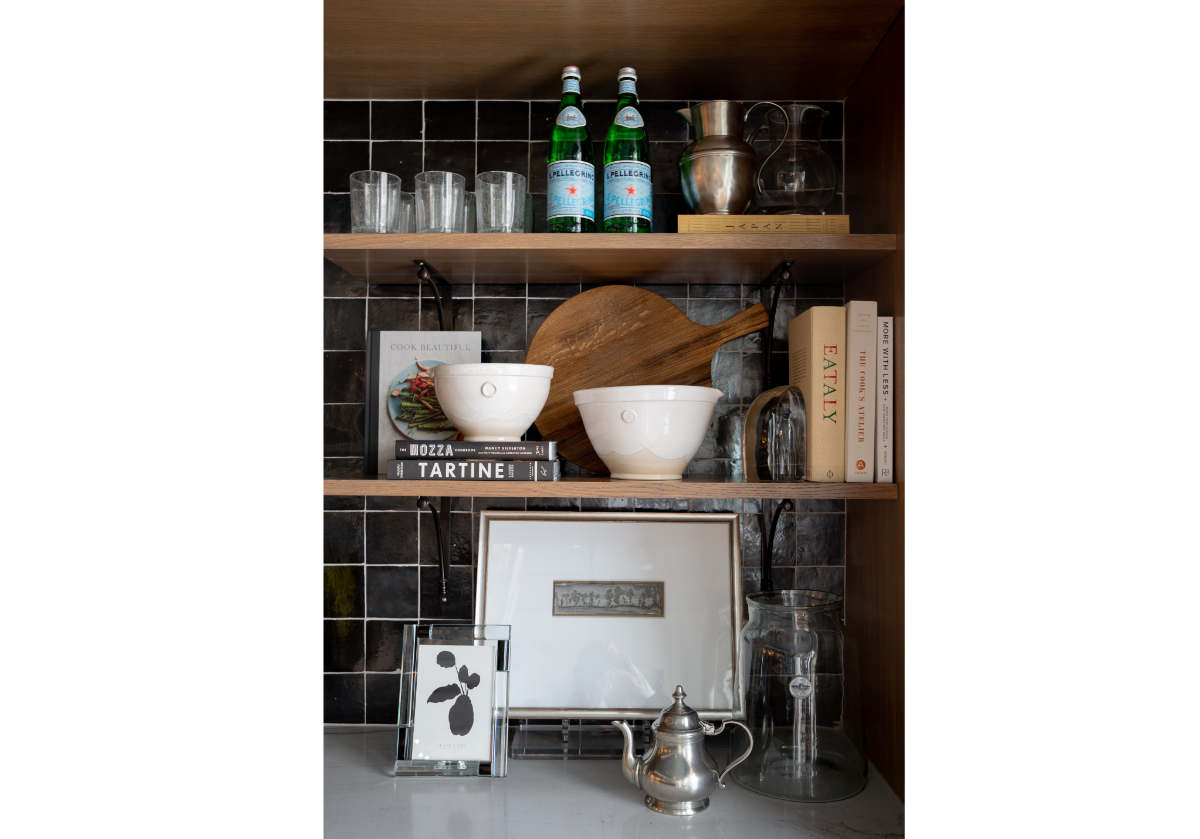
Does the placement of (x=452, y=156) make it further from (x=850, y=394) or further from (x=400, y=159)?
(x=850, y=394)

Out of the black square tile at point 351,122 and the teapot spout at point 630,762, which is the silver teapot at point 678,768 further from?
the black square tile at point 351,122

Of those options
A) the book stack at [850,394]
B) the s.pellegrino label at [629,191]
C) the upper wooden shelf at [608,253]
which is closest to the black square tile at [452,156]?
the upper wooden shelf at [608,253]

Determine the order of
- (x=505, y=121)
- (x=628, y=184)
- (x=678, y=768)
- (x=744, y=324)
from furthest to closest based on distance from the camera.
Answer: (x=505, y=121) → (x=744, y=324) → (x=628, y=184) → (x=678, y=768)

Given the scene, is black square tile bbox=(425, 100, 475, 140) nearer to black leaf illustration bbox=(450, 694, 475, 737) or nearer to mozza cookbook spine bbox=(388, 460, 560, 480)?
mozza cookbook spine bbox=(388, 460, 560, 480)

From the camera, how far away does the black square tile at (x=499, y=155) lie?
4.66 ft

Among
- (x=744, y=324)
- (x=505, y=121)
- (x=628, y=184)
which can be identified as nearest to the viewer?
(x=628, y=184)

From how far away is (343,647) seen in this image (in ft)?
4.69

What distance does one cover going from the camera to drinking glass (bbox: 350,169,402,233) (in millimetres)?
1180

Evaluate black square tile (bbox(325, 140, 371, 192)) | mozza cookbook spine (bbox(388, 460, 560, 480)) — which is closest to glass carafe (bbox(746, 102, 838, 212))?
mozza cookbook spine (bbox(388, 460, 560, 480))

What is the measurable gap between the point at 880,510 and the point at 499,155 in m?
0.86

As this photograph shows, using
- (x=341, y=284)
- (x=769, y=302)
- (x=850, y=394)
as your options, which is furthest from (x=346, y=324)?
(x=850, y=394)

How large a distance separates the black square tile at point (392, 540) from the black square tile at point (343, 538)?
22 millimetres
